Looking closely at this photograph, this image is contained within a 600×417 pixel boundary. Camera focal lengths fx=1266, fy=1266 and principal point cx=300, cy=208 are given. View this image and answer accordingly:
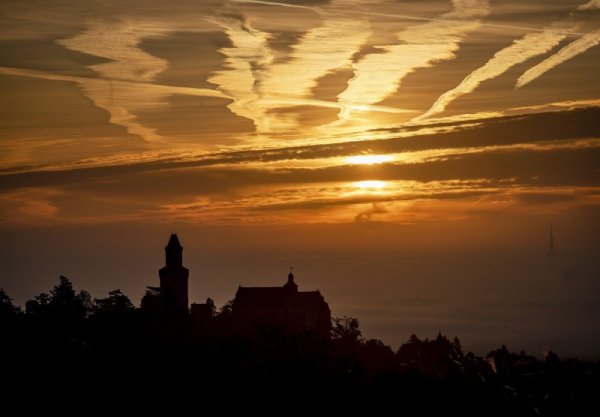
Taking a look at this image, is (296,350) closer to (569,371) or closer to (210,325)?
(569,371)

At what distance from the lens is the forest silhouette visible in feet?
198

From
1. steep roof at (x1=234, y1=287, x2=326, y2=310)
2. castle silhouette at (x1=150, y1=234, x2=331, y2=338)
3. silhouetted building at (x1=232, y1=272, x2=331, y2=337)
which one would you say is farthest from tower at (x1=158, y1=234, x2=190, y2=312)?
steep roof at (x1=234, y1=287, x2=326, y2=310)

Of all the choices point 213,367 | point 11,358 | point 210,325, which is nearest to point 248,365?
point 213,367

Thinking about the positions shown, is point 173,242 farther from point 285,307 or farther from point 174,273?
point 285,307

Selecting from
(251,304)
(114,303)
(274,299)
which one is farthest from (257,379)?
(274,299)

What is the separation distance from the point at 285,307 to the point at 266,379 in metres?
91.4

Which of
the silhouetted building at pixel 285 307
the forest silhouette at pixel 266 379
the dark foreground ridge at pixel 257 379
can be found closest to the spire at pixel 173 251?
the silhouetted building at pixel 285 307

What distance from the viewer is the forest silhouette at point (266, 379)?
198ft

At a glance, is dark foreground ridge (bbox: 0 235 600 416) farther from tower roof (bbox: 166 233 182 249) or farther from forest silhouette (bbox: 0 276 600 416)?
tower roof (bbox: 166 233 182 249)

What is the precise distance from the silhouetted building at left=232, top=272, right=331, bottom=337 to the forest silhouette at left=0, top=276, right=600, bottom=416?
62205mm

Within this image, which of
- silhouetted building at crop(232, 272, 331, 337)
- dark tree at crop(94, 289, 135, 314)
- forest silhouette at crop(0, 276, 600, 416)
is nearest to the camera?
forest silhouette at crop(0, 276, 600, 416)

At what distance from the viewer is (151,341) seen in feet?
331

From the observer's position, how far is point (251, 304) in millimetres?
164000

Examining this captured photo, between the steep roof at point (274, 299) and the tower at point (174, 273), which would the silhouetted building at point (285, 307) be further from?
the tower at point (174, 273)
